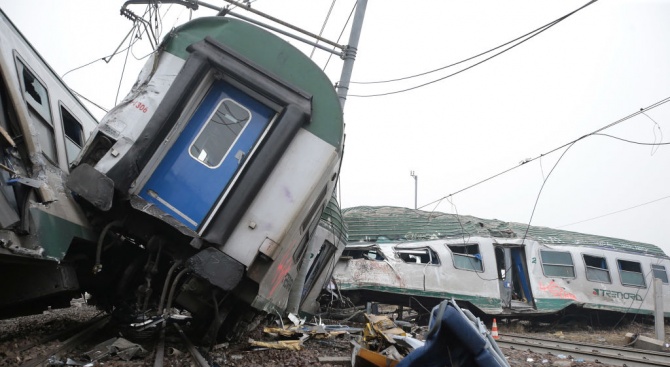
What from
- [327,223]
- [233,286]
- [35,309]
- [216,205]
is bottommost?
[35,309]

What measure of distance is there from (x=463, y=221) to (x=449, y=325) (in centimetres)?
1181

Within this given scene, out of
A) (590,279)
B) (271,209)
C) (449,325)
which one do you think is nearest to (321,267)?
(271,209)

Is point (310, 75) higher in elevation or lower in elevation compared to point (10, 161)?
higher

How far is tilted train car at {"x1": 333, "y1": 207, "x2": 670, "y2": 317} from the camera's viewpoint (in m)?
12.3

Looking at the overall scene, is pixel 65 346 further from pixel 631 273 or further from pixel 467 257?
pixel 631 273

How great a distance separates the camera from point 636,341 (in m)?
10.3

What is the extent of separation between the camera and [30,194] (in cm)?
364

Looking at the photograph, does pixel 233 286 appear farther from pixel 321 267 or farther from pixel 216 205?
pixel 321 267

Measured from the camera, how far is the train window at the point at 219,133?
466 cm

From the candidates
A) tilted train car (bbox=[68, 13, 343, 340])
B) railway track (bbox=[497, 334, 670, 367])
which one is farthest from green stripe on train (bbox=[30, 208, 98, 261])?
railway track (bbox=[497, 334, 670, 367])

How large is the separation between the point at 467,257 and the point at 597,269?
188 inches

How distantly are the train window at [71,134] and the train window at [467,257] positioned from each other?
9873 millimetres

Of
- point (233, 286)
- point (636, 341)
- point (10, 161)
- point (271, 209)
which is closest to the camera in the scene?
point (10, 161)

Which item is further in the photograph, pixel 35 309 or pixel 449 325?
pixel 35 309
